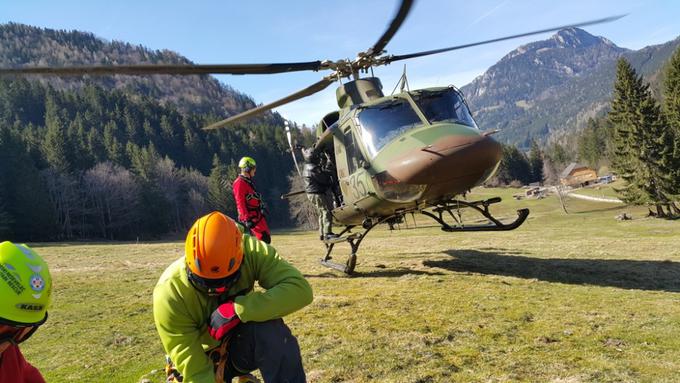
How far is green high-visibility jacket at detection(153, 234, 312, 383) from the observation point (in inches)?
116

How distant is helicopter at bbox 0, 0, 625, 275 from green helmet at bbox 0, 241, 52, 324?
4.16 m

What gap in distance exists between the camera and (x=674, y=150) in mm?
38438

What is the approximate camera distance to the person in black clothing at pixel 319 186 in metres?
10.7

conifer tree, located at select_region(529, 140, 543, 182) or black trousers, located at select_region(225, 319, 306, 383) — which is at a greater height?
conifer tree, located at select_region(529, 140, 543, 182)

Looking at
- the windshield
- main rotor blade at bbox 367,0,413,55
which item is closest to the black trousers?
main rotor blade at bbox 367,0,413,55

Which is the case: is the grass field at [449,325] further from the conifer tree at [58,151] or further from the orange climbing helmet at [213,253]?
the conifer tree at [58,151]

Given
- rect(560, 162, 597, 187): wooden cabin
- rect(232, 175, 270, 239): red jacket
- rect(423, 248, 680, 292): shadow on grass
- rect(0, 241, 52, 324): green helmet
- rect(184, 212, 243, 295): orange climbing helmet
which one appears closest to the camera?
rect(0, 241, 52, 324): green helmet

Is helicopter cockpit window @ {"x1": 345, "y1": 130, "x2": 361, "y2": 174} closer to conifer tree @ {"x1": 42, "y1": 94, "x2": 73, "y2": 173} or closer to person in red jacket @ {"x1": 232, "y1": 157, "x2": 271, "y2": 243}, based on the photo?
person in red jacket @ {"x1": 232, "y1": 157, "x2": 271, "y2": 243}

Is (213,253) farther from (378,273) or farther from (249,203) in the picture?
(378,273)

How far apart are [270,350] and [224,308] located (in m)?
0.45

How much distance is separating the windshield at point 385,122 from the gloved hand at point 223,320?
18.9ft

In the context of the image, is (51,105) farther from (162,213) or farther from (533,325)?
(533,325)

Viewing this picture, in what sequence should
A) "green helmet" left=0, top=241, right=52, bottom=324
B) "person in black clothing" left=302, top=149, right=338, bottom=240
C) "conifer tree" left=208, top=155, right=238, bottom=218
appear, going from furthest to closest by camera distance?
1. "conifer tree" left=208, top=155, right=238, bottom=218
2. "person in black clothing" left=302, top=149, right=338, bottom=240
3. "green helmet" left=0, top=241, right=52, bottom=324

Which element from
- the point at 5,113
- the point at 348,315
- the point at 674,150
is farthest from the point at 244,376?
the point at 5,113
